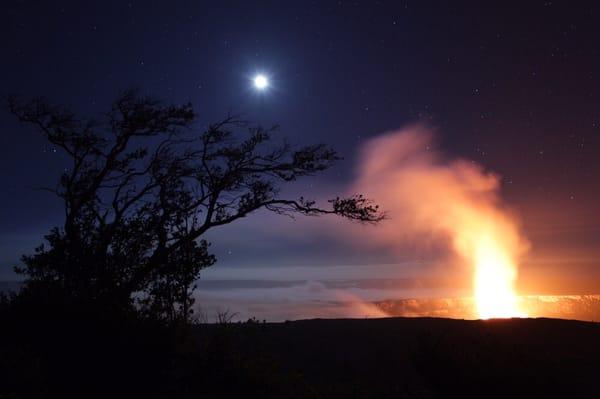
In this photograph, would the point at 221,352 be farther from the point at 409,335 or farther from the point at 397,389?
the point at 409,335

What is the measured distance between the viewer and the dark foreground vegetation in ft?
35.0

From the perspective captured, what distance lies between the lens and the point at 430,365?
590 inches

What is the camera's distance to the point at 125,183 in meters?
19.6

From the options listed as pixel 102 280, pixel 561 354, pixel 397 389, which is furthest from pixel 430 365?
pixel 102 280

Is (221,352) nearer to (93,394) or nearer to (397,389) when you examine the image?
(93,394)

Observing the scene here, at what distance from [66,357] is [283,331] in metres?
12.6

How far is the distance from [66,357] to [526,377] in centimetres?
1168

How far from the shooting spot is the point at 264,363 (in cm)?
1358

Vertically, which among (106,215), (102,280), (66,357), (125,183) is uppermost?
(125,183)

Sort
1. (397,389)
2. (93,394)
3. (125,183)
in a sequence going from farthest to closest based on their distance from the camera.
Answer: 1. (125,183)
2. (397,389)
3. (93,394)

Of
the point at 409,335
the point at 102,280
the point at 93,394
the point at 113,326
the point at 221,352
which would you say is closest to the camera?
the point at 93,394

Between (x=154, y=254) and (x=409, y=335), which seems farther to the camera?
(x=409, y=335)

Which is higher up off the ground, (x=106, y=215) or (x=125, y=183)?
(x=125, y=183)

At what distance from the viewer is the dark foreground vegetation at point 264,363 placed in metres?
10.7
